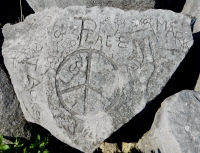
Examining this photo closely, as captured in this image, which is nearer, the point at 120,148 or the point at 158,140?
the point at 158,140

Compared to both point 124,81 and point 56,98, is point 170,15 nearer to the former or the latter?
point 124,81

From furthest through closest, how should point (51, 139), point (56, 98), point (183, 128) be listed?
1. point (51, 139)
2. point (56, 98)
3. point (183, 128)

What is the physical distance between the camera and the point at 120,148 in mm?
2807

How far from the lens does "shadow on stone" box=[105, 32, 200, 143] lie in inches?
106

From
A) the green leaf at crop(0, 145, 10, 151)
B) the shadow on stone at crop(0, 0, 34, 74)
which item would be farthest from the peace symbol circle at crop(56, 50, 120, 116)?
the shadow on stone at crop(0, 0, 34, 74)

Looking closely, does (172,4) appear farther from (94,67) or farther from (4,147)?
(4,147)

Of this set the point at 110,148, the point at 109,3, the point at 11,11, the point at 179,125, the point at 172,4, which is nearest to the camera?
the point at 179,125

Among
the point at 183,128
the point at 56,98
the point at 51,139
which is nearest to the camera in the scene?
the point at 183,128

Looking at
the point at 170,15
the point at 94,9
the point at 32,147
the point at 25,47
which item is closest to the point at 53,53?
the point at 25,47

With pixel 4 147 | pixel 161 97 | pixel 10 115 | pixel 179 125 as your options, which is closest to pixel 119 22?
pixel 161 97

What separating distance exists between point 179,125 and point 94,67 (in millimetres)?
622

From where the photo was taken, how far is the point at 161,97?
Answer: 2699 millimetres

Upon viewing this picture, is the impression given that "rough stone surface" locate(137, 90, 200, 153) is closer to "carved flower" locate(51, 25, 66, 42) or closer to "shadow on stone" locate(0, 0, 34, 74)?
"carved flower" locate(51, 25, 66, 42)

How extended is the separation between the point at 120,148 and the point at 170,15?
1.02 meters
